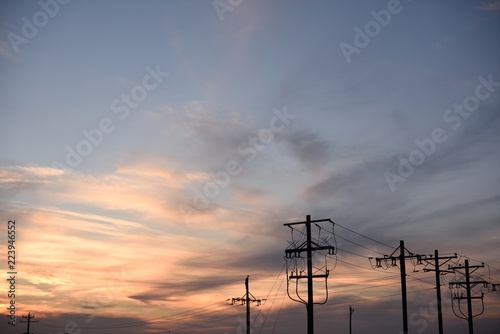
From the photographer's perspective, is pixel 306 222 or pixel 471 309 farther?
pixel 471 309

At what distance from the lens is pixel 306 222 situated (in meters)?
40.6

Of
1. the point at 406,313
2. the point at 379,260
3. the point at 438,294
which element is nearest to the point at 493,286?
the point at 438,294

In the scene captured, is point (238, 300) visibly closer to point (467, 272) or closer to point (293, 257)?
point (467, 272)

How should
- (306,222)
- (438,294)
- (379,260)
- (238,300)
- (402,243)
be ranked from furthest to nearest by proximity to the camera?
(238,300) < (438,294) < (379,260) < (402,243) < (306,222)

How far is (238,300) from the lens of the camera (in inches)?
3002

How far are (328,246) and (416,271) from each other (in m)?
16.7

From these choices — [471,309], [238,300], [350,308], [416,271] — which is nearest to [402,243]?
[416,271]

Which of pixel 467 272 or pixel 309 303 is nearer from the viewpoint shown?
pixel 309 303

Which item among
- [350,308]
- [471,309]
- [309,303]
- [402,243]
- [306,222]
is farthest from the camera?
[350,308]

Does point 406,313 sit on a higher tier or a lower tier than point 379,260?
lower

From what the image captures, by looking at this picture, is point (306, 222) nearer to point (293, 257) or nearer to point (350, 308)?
point (293, 257)

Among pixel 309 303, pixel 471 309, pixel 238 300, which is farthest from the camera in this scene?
pixel 238 300

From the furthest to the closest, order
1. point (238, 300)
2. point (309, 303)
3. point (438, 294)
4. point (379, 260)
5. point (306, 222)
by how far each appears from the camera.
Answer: point (238, 300) → point (438, 294) → point (379, 260) → point (306, 222) → point (309, 303)

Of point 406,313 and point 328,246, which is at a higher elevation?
point 328,246
